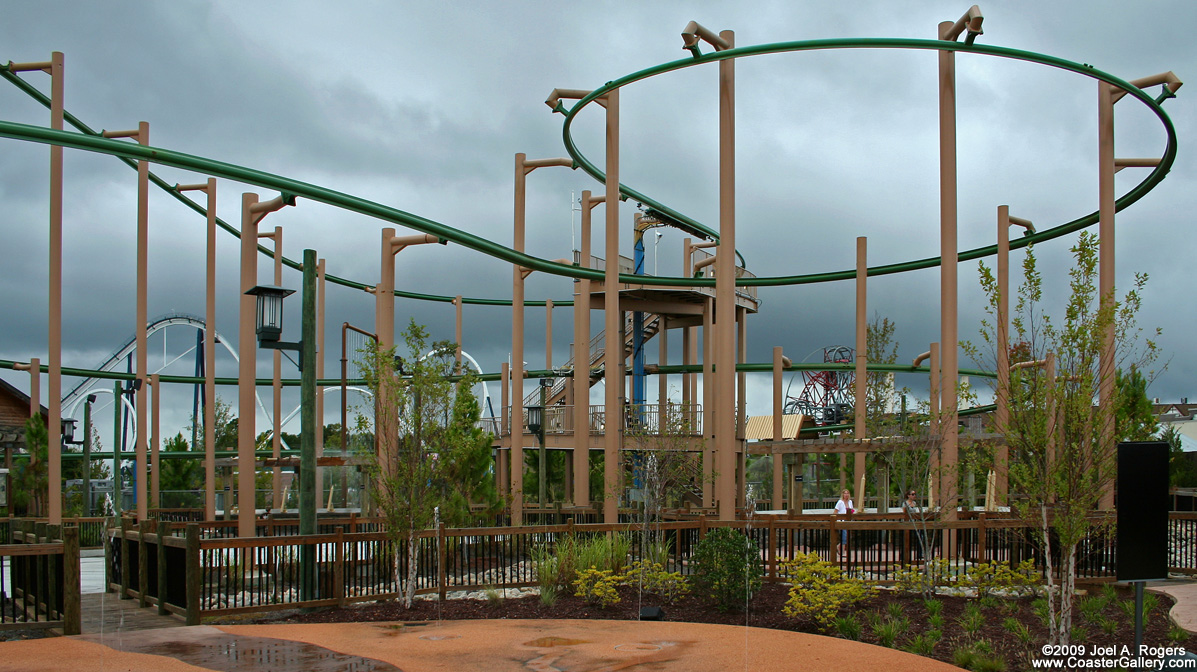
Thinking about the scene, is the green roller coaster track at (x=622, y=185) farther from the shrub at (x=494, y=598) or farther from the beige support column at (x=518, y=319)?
the shrub at (x=494, y=598)

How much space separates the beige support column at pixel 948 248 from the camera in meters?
18.8

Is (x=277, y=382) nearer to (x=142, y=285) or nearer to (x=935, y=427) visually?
(x=142, y=285)

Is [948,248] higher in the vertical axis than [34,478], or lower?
higher

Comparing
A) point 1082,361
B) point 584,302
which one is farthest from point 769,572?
point 584,302

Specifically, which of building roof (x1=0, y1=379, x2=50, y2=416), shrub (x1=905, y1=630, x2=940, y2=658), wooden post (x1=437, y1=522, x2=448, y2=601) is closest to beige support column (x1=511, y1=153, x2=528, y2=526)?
wooden post (x1=437, y1=522, x2=448, y2=601)

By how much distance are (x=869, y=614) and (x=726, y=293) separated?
27.0ft

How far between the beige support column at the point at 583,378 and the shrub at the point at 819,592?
32.9 feet

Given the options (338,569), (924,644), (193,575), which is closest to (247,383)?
(338,569)

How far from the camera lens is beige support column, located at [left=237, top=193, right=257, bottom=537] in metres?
15.9

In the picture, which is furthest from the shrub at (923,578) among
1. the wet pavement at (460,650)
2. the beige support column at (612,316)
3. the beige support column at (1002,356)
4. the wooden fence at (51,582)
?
the wooden fence at (51,582)

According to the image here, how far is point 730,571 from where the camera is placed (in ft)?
43.0

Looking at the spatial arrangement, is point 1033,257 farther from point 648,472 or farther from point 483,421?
point 483,421

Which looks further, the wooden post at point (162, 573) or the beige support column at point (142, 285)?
the beige support column at point (142, 285)

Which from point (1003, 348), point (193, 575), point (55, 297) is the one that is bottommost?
point (193, 575)
